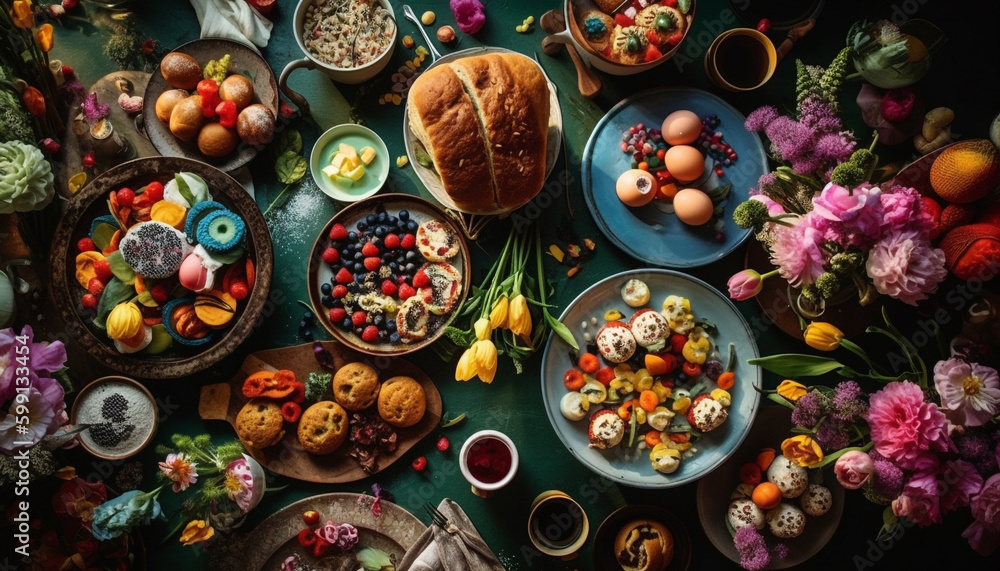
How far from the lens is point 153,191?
211 cm

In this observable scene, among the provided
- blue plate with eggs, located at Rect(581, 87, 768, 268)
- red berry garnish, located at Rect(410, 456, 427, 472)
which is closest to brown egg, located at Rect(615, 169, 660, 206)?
blue plate with eggs, located at Rect(581, 87, 768, 268)

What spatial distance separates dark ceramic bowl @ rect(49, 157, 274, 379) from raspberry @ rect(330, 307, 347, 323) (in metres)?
0.21

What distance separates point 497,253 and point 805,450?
1.09 meters

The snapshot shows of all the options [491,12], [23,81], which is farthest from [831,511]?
[23,81]

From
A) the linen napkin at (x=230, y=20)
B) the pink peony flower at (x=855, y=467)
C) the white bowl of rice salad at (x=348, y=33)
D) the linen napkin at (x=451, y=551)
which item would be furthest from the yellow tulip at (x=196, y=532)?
the pink peony flower at (x=855, y=467)

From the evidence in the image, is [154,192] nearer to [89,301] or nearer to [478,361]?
[89,301]

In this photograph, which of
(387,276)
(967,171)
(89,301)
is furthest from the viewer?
(387,276)

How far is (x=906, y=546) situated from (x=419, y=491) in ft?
5.19

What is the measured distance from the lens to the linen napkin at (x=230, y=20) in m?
2.24

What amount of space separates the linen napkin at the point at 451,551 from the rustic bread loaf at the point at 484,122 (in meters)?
0.98

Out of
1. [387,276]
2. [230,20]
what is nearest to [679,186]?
[387,276]

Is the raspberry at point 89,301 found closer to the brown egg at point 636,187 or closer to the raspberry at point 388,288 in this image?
the raspberry at point 388,288

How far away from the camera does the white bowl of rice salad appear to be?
221cm

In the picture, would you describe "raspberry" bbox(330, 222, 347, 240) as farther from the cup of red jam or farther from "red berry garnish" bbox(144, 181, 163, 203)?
the cup of red jam
